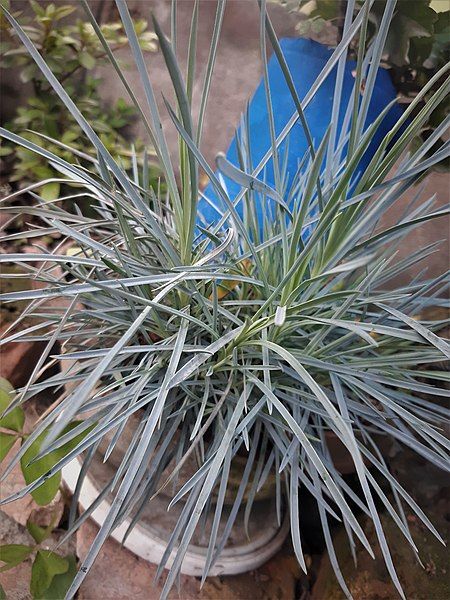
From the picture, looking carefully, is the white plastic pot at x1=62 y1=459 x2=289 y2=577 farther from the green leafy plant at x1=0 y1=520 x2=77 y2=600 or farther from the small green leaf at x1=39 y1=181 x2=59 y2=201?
the small green leaf at x1=39 y1=181 x2=59 y2=201

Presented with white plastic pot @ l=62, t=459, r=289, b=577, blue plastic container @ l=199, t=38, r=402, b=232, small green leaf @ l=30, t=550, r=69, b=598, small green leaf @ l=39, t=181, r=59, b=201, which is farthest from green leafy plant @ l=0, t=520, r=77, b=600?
small green leaf @ l=39, t=181, r=59, b=201

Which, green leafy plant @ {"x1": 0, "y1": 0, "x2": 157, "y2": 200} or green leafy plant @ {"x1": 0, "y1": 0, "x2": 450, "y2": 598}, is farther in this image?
green leafy plant @ {"x1": 0, "y1": 0, "x2": 157, "y2": 200}

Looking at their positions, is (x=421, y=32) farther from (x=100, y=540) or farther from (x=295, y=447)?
(x=100, y=540)

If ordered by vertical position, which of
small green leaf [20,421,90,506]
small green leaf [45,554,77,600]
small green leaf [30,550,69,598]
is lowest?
small green leaf [45,554,77,600]

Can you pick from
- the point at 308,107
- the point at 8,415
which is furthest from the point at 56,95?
the point at 8,415

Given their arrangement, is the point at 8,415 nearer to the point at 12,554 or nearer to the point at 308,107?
the point at 12,554

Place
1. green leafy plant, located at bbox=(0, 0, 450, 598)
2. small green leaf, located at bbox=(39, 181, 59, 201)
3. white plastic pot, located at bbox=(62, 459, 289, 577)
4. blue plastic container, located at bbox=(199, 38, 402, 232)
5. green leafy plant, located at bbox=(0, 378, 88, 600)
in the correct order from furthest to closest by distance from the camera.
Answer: small green leaf, located at bbox=(39, 181, 59, 201) → blue plastic container, located at bbox=(199, 38, 402, 232) → white plastic pot, located at bbox=(62, 459, 289, 577) → green leafy plant, located at bbox=(0, 378, 88, 600) → green leafy plant, located at bbox=(0, 0, 450, 598)

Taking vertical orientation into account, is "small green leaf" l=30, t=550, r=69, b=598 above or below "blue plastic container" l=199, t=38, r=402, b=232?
below
